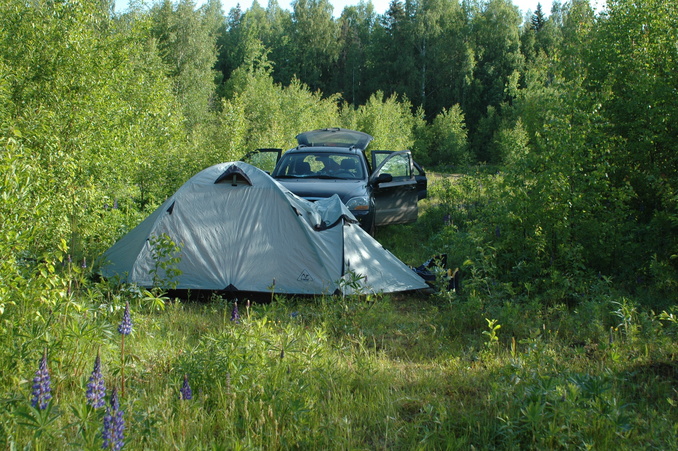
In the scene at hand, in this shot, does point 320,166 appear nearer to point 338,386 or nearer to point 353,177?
point 353,177

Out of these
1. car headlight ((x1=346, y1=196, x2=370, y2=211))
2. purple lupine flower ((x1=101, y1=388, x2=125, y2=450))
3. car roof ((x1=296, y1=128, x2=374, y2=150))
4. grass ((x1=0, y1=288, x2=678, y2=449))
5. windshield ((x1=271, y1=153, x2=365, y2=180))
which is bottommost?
grass ((x1=0, y1=288, x2=678, y2=449))

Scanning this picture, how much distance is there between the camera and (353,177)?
9.45 metres

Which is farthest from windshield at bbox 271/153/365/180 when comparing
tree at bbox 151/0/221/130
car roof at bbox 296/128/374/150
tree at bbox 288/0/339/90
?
tree at bbox 288/0/339/90

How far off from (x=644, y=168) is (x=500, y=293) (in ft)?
9.87

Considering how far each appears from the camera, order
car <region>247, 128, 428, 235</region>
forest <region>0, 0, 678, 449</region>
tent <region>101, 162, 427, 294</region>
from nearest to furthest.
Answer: forest <region>0, 0, 678, 449</region> < tent <region>101, 162, 427, 294</region> < car <region>247, 128, 428, 235</region>

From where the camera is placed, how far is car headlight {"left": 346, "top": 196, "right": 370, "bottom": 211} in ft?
27.7

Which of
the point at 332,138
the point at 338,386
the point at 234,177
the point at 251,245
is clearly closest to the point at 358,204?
the point at 234,177

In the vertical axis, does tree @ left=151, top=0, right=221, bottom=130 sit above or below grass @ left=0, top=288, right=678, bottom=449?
above

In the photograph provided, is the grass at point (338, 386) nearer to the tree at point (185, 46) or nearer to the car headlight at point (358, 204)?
the car headlight at point (358, 204)

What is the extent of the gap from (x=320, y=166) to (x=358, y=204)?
1527mm

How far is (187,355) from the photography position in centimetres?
397

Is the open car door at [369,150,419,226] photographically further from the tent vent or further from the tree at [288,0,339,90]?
the tree at [288,0,339,90]

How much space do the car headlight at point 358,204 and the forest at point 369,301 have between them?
1.33m

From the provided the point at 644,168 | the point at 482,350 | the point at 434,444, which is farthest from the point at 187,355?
the point at 644,168
